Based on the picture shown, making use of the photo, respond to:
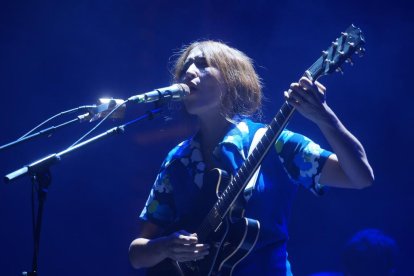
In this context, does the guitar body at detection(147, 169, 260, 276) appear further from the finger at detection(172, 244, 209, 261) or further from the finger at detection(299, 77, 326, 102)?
the finger at detection(299, 77, 326, 102)

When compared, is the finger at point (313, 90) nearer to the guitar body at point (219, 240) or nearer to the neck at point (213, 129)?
the guitar body at point (219, 240)

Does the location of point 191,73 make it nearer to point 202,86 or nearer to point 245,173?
point 202,86

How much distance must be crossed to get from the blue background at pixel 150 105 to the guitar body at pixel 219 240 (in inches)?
58.8

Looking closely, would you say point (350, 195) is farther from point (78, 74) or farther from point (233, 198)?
point (78, 74)

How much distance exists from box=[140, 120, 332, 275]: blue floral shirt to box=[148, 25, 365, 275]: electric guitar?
0.18 ft

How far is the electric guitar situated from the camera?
1803 millimetres

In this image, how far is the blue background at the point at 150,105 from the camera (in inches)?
146

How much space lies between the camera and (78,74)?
394 cm

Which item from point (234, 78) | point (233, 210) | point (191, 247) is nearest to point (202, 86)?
point (234, 78)

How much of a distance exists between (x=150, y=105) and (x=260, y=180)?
6.11ft

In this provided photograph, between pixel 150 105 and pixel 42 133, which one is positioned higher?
pixel 150 105

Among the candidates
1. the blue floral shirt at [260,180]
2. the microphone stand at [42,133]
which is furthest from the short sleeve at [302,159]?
the microphone stand at [42,133]

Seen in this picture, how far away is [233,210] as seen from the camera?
1969mm

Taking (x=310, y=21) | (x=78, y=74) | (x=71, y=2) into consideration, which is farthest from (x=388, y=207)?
(x=71, y=2)
